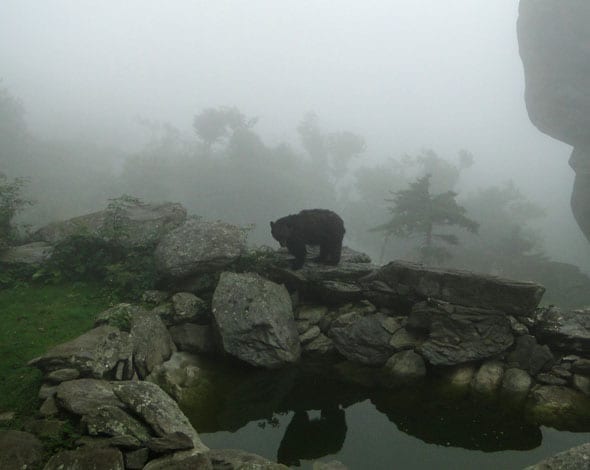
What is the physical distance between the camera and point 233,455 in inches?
287

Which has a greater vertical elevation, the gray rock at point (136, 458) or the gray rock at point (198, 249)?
the gray rock at point (198, 249)

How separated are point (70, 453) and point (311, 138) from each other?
79.0 meters

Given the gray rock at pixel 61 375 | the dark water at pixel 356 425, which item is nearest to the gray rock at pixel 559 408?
the dark water at pixel 356 425

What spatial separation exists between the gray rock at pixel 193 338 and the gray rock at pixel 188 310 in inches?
8.5

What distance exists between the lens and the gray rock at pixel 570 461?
6512 millimetres

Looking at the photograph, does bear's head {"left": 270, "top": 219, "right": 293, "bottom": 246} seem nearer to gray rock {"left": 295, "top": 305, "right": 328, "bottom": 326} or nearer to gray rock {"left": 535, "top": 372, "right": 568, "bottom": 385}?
gray rock {"left": 295, "top": 305, "right": 328, "bottom": 326}

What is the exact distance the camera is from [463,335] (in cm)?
1145

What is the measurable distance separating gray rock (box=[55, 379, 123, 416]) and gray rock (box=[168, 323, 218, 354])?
325 centimetres

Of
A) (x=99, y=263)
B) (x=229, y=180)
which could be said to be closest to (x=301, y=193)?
(x=229, y=180)

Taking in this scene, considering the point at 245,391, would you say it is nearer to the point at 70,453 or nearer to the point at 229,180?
the point at 70,453

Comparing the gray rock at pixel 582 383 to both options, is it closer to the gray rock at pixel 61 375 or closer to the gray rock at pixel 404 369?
the gray rock at pixel 404 369

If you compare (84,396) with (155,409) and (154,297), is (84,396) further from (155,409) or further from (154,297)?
(154,297)

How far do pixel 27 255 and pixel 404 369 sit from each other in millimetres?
15001

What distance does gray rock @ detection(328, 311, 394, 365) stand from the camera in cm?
1183
